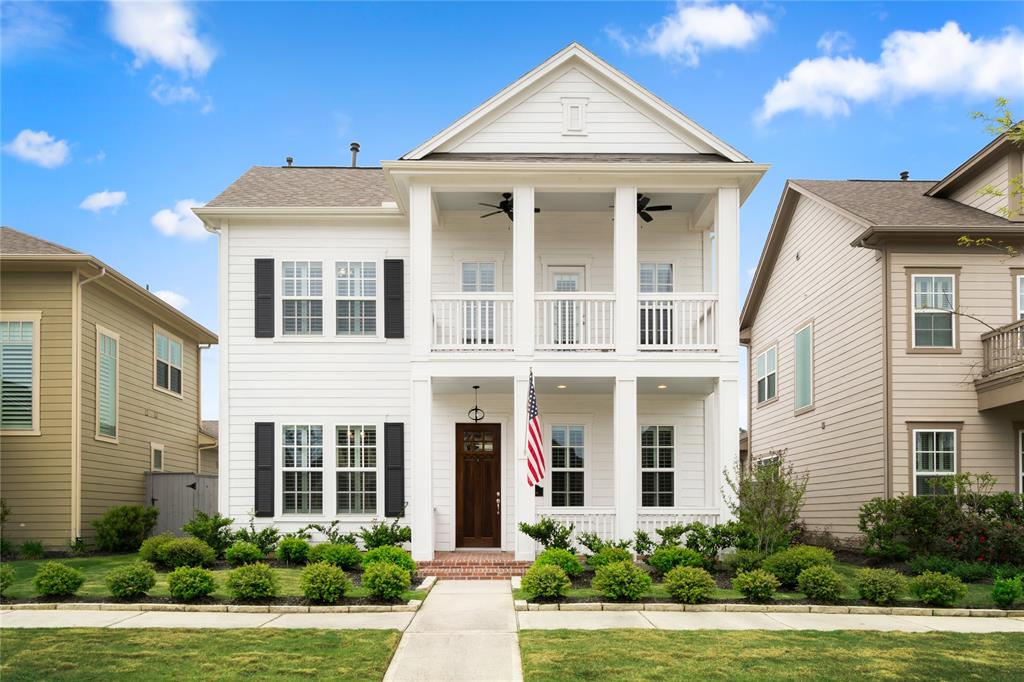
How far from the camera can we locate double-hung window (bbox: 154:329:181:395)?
2331 cm

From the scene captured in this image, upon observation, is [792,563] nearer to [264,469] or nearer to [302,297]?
[264,469]

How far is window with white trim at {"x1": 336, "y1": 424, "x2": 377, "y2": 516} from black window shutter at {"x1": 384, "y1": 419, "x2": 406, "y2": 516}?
0.31 m

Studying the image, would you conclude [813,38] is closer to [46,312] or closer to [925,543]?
[925,543]

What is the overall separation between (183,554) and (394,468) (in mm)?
4225

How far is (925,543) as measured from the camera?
16.1m

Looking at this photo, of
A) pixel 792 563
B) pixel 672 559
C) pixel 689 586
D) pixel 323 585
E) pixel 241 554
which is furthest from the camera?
pixel 241 554

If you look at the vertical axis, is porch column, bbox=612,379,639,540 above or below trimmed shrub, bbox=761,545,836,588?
above

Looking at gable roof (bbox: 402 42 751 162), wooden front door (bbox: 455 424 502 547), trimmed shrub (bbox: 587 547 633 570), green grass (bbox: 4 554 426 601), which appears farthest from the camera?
wooden front door (bbox: 455 424 502 547)

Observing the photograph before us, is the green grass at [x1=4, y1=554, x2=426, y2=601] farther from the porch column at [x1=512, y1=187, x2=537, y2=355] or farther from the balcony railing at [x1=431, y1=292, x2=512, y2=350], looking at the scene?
the porch column at [x1=512, y1=187, x2=537, y2=355]

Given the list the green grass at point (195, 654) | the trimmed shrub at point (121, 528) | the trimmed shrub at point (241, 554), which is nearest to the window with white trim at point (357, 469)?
the trimmed shrub at point (241, 554)

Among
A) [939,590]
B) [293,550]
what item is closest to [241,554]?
[293,550]

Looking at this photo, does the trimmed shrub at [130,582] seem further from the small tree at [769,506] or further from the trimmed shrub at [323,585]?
the small tree at [769,506]

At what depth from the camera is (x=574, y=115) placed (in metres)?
17.0

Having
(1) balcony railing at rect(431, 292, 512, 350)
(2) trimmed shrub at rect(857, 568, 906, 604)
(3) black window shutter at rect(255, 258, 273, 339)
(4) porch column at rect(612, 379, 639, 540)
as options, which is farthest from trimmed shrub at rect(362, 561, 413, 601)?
(3) black window shutter at rect(255, 258, 273, 339)
